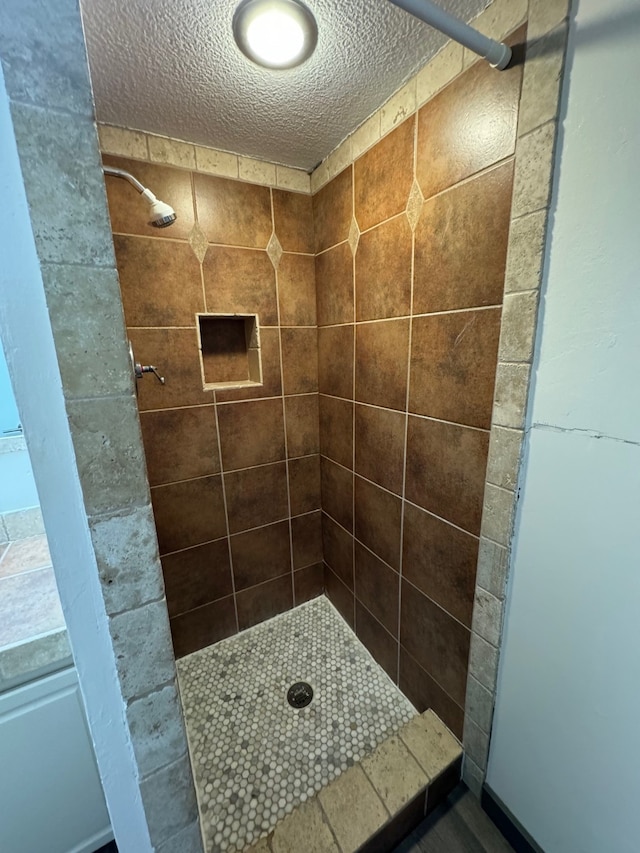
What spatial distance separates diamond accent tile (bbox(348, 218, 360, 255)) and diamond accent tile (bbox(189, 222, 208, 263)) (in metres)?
0.58

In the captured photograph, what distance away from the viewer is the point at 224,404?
1482 mm

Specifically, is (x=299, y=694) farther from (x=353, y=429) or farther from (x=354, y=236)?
(x=354, y=236)

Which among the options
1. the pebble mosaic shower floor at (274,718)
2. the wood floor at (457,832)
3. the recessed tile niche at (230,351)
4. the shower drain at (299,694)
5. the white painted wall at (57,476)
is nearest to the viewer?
the white painted wall at (57,476)

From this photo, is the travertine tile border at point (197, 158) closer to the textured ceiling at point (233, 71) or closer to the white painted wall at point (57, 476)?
the textured ceiling at point (233, 71)

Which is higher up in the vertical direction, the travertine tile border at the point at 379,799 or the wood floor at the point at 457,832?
the travertine tile border at the point at 379,799

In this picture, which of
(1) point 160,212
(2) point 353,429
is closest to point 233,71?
(1) point 160,212

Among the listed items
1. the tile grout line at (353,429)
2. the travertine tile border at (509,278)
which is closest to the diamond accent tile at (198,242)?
the tile grout line at (353,429)

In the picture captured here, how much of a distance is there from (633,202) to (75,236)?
912 millimetres

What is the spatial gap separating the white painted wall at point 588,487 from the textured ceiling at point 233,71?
435 mm

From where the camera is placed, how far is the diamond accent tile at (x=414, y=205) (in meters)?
1.00

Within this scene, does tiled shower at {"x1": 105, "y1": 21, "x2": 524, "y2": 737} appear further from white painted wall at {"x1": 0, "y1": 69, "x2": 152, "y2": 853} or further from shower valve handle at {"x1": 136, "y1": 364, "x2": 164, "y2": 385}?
white painted wall at {"x1": 0, "y1": 69, "x2": 152, "y2": 853}

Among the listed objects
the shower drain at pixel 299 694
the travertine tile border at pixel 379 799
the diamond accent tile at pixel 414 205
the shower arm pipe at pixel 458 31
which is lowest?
the shower drain at pixel 299 694

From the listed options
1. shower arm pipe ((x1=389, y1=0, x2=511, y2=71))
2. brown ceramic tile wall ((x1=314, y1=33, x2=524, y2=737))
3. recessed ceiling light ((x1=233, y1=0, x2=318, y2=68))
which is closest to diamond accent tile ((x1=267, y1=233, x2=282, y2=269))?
brown ceramic tile wall ((x1=314, y1=33, x2=524, y2=737))

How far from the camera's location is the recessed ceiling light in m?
0.72
